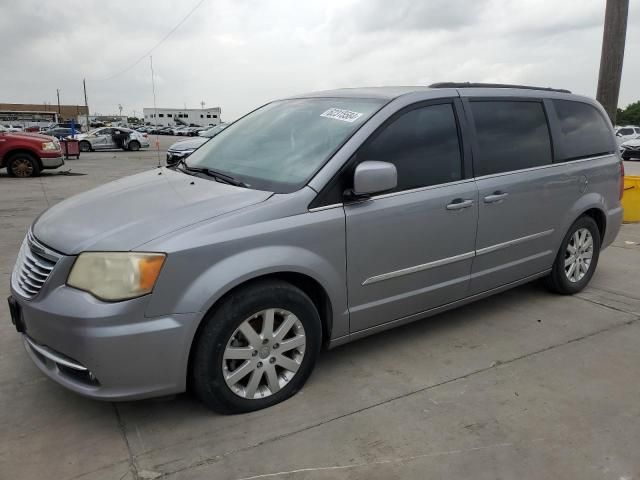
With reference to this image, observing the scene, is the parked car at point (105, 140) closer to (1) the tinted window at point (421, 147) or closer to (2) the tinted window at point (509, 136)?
(2) the tinted window at point (509, 136)

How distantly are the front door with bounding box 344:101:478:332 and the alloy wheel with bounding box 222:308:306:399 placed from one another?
428 millimetres

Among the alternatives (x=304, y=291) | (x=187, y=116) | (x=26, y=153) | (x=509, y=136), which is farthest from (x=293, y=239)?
(x=187, y=116)

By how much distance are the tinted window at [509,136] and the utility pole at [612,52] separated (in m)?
5.11

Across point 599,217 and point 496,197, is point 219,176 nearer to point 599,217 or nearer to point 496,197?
point 496,197

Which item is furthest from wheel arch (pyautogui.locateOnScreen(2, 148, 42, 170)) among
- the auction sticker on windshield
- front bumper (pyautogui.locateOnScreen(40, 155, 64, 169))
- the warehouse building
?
the warehouse building

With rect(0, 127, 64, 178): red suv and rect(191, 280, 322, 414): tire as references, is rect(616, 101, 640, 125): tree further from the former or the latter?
rect(191, 280, 322, 414): tire

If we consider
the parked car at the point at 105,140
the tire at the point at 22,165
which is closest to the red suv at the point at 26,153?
the tire at the point at 22,165

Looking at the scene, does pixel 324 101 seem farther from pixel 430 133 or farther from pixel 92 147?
pixel 92 147

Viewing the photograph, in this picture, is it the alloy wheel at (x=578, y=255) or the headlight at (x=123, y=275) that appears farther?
the alloy wheel at (x=578, y=255)

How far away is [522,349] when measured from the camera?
3596mm

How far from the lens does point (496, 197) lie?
12.1 feet

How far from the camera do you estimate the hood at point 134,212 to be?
100 inches

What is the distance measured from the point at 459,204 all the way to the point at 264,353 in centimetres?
160

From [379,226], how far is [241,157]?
1044 millimetres
